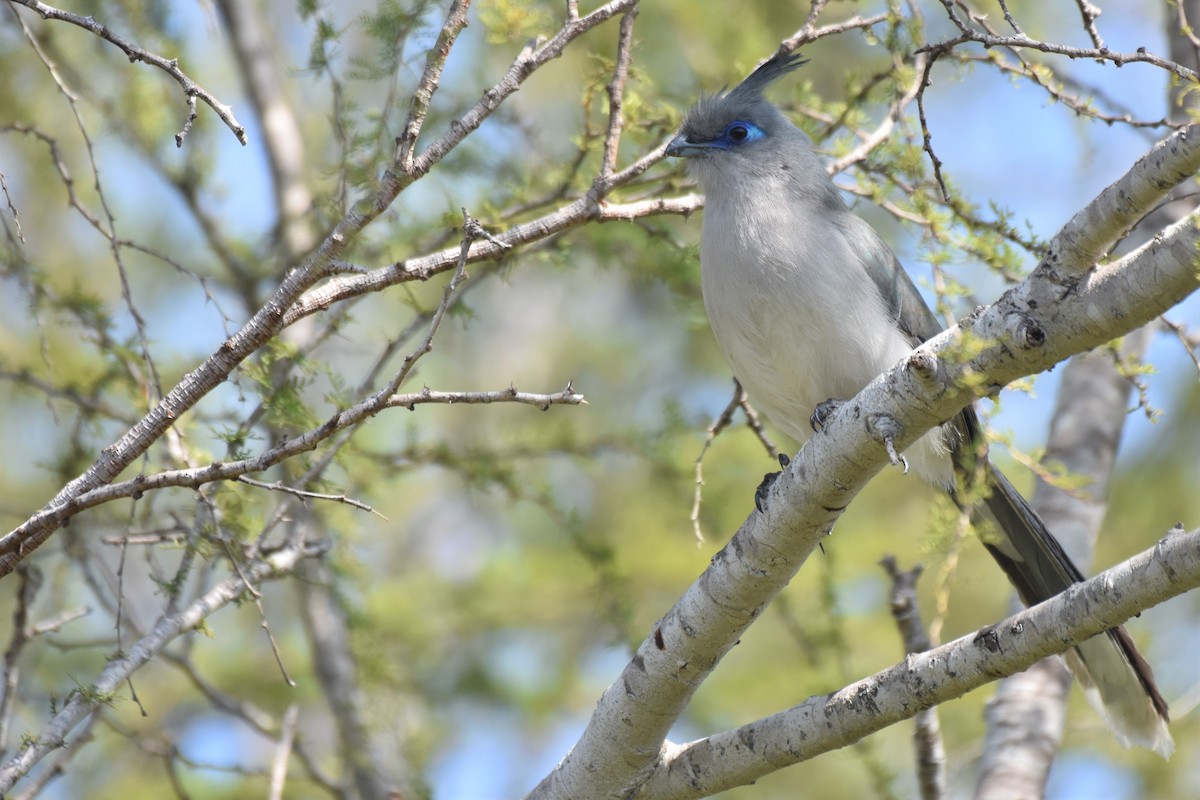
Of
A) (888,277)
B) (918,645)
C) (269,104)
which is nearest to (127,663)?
(918,645)

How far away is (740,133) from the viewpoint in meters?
5.14

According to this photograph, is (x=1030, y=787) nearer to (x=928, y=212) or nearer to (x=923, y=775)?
(x=923, y=775)

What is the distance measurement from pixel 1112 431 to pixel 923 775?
2.66 meters

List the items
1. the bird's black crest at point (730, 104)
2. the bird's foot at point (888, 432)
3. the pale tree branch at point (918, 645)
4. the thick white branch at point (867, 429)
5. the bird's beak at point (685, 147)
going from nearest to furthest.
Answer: the thick white branch at point (867, 429) < the bird's foot at point (888, 432) < the pale tree branch at point (918, 645) < the bird's beak at point (685, 147) < the bird's black crest at point (730, 104)

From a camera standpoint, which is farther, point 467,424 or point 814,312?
point 467,424

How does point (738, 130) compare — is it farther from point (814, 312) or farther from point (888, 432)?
point (888, 432)

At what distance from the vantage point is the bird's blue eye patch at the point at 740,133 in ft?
16.7

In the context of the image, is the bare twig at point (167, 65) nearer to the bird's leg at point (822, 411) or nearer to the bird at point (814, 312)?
the bird at point (814, 312)

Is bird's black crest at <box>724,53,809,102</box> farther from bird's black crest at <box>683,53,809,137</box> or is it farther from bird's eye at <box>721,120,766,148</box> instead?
bird's eye at <box>721,120,766,148</box>

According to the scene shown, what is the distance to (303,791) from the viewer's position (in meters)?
7.53

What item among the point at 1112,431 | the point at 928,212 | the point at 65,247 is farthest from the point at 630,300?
the point at 928,212

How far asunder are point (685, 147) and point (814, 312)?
38.3 inches

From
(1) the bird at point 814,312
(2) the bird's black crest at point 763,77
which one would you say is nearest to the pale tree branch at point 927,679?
(1) the bird at point 814,312

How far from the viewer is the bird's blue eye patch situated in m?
5.10
